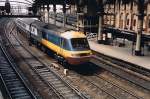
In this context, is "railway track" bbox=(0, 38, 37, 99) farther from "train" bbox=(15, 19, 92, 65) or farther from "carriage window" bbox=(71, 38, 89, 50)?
"carriage window" bbox=(71, 38, 89, 50)

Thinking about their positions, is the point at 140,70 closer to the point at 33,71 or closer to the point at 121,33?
the point at 33,71

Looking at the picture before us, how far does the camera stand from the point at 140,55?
1176 inches

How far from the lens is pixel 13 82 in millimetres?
21078

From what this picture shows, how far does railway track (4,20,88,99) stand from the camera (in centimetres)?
1828

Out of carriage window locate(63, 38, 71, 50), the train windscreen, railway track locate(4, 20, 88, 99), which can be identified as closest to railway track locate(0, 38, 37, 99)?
railway track locate(4, 20, 88, 99)

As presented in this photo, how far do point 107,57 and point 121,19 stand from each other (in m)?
16.9

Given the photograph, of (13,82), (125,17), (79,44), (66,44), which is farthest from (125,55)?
(125,17)

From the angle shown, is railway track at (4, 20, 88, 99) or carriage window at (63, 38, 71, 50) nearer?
railway track at (4, 20, 88, 99)

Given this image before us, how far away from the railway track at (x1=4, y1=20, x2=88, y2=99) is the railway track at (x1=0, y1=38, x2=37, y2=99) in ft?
5.78

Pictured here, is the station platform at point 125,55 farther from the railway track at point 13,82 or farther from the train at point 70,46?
the railway track at point 13,82

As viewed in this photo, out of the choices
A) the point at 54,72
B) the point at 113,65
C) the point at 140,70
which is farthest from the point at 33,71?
the point at 140,70

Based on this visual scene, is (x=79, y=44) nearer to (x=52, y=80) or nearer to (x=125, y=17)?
(x=52, y=80)

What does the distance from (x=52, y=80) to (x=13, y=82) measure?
10.0 ft

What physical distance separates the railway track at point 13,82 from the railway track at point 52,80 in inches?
69.3
